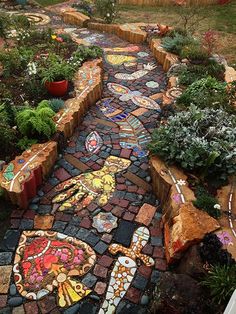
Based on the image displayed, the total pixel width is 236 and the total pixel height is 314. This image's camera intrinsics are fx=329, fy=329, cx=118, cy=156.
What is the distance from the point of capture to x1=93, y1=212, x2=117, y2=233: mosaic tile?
5.01 meters

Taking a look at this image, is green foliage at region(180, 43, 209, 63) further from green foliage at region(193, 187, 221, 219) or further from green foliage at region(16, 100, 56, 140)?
green foliage at region(193, 187, 221, 219)

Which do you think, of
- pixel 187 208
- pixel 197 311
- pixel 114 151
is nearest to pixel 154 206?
pixel 187 208

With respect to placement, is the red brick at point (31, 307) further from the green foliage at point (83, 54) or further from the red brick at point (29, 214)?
the green foliage at point (83, 54)

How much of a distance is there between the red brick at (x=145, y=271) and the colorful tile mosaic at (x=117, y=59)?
6.32 metres

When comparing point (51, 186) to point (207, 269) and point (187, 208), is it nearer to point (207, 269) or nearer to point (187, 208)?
point (187, 208)

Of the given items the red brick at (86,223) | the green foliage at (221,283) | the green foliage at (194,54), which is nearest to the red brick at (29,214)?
the red brick at (86,223)

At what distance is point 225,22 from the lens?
533 inches

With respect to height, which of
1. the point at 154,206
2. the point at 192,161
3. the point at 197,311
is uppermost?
the point at 192,161

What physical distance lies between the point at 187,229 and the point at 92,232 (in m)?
1.43

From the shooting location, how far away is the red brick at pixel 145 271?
449cm

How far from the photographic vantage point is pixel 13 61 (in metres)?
7.57

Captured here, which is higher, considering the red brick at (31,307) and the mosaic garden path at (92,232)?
the mosaic garden path at (92,232)

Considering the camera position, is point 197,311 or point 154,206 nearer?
point 197,311

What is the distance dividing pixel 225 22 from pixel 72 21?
6.28m
